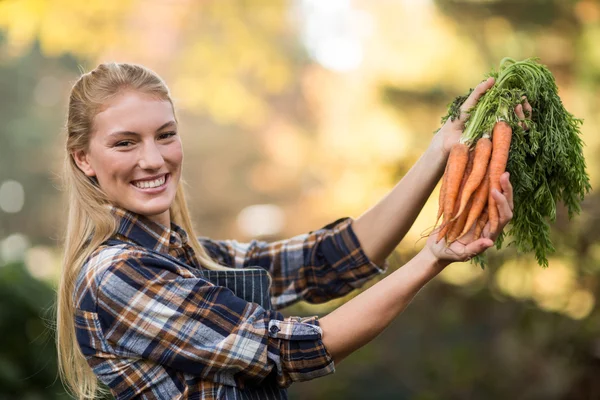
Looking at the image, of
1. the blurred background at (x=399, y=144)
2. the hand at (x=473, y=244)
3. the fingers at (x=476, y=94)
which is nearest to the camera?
the hand at (x=473, y=244)

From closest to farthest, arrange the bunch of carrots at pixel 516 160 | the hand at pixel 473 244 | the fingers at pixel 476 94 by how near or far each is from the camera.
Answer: the hand at pixel 473 244 → the bunch of carrots at pixel 516 160 → the fingers at pixel 476 94

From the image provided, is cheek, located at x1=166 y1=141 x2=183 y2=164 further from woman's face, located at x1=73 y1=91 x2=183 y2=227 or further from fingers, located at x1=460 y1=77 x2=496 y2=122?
fingers, located at x1=460 y1=77 x2=496 y2=122

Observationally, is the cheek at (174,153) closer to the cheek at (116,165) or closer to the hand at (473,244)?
the cheek at (116,165)

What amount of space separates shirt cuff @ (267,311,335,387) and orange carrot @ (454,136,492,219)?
457 mm

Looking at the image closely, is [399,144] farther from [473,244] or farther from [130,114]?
[473,244]

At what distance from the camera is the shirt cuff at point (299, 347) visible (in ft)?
5.88

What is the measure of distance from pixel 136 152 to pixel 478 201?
87 centimetres

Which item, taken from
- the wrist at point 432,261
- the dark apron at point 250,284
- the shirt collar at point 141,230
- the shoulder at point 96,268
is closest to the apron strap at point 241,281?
the dark apron at point 250,284

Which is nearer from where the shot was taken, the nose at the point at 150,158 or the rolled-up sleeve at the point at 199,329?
the rolled-up sleeve at the point at 199,329

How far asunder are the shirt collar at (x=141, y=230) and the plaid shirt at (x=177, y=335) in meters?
0.04

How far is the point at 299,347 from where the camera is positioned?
70.9 inches

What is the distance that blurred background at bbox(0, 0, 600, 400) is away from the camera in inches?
187

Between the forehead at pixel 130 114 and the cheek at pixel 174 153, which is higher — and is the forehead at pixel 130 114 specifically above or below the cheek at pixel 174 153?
above

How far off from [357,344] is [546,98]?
0.78 m
